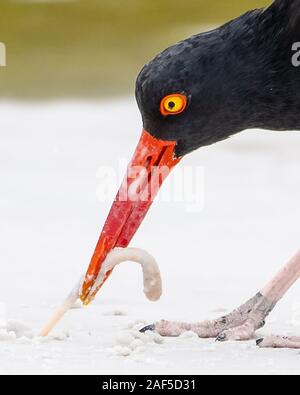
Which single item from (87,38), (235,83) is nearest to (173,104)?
(235,83)

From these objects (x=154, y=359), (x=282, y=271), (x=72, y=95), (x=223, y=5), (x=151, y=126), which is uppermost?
(x=223, y=5)

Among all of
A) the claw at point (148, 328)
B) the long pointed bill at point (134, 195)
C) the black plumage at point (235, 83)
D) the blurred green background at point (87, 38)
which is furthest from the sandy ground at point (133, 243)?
the black plumage at point (235, 83)

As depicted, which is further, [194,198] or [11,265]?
[194,198]

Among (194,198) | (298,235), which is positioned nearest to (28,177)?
(194,198)

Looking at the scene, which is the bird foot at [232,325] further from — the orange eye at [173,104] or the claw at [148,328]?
the orange eye at [173,104]

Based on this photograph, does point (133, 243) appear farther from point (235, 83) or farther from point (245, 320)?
point (235, 83)

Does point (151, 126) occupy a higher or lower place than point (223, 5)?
lower

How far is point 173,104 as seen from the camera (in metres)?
4.57

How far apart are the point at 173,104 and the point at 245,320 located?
1.06 m

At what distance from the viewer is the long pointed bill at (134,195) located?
473 centimetres

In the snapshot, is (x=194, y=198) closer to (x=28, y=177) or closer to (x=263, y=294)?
(x=28, y=177)

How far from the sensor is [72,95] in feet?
40.7

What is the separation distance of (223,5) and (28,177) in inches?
160

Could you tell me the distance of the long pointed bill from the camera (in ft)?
15.5
